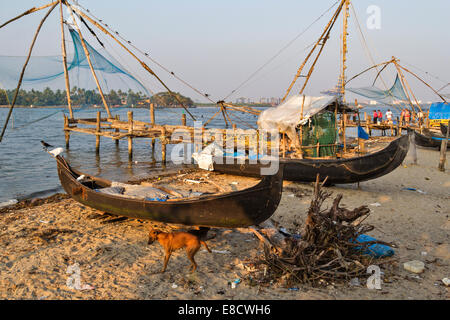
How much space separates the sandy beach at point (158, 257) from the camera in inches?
161

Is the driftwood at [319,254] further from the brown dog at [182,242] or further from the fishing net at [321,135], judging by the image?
the fishing net at [321,135]

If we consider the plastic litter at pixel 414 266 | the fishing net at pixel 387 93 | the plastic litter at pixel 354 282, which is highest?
the fishing net at pixel 387 93

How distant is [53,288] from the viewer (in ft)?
13.9

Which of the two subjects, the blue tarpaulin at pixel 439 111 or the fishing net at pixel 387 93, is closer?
the fishing net at pixel 387 93

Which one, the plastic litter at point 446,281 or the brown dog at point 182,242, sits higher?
the brown dog at point 182,242

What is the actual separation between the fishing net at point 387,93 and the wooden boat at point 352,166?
11134mm

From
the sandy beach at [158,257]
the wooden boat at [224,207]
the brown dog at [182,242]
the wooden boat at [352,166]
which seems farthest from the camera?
the wooden boat at [352,166]

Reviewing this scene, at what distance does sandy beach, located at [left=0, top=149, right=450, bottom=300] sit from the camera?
13.4ft

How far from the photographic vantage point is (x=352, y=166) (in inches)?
357

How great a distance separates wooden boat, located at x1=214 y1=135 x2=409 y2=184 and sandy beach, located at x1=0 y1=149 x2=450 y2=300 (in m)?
1.07

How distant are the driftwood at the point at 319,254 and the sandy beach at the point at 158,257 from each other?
0.17 m

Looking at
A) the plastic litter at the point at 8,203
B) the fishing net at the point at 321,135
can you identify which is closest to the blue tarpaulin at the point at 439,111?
the fishing net at the point at 321,135

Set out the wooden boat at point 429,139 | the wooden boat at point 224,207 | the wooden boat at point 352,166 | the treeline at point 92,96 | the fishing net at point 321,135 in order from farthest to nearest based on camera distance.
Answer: the wooden boat at point 429,139 → the treeline at point 92,96 → the fishing net at point 321,135 → the wooden boat at point 352,166 → the wooden boat at point 224,207

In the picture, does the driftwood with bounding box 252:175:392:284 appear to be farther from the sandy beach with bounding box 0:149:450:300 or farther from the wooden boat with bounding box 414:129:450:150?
the wooden boat with bounding box 414:129:450:150
